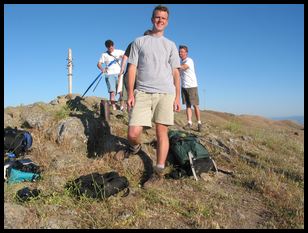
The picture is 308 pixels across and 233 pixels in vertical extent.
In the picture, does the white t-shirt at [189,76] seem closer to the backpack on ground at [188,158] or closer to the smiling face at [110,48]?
the smiling face at [110,48]

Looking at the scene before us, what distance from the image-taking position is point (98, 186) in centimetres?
460

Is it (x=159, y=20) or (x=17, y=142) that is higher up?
(x=159, y=20)

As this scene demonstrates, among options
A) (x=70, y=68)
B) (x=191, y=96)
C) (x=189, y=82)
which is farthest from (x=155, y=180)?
(x=70, y=68)

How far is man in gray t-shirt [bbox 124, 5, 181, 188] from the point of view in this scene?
16.6ft

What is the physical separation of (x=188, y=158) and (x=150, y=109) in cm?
105

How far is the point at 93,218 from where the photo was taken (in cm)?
408

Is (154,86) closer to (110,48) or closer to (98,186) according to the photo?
(98,186)

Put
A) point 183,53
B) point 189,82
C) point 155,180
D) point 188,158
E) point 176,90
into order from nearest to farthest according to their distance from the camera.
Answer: point 155,180, point 176,90, point 188,158, point 183,53, point 189,82

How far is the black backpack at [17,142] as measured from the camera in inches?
235

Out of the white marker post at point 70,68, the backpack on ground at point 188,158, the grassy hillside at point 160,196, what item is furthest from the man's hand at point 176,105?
the white marker post at point 70,68

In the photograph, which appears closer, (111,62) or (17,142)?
(17,142)

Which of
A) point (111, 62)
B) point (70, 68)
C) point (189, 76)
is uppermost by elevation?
point (70, 68)

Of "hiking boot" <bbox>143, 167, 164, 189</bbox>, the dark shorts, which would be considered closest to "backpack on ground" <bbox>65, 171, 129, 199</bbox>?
"hiking boot" <bbox>143, 167, 164, 189</bbox>
